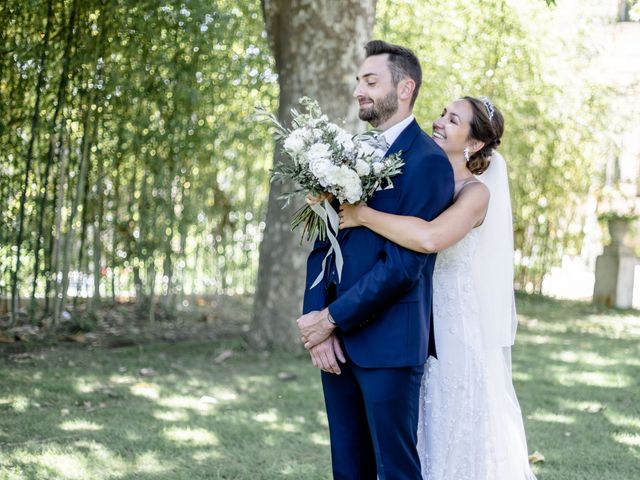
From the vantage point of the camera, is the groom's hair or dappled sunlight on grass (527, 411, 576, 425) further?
dappled sunlight on grass (527, 411, 576, 425)

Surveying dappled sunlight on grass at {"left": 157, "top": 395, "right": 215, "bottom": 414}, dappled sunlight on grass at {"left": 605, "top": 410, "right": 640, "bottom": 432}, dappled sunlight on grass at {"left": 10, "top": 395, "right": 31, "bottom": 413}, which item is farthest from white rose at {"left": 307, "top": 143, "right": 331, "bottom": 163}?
dappled sunlight on grass at {"left": 605, "top": 410, "right": 640, "bottom": 432}

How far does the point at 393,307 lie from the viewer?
2434 millimetres

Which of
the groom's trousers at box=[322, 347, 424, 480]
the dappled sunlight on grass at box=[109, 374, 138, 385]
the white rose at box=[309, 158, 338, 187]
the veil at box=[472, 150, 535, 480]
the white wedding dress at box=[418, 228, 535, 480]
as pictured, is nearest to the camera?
the white rose at box=[309, 158, 338, 187]

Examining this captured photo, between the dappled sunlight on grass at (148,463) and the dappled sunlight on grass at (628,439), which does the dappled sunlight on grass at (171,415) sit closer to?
the dappled sunlight on grass at (148,463)

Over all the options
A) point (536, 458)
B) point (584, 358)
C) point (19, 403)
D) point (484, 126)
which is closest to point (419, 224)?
point (484, 126)

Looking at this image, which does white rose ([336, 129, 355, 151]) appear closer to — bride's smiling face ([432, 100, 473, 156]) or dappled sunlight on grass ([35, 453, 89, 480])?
bride's smiling face ([432, 100, 473, 156])

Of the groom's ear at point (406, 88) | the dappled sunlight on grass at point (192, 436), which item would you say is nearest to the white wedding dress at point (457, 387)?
the groom's ear at point (406, 88)

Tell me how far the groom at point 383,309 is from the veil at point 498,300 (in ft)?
1.86

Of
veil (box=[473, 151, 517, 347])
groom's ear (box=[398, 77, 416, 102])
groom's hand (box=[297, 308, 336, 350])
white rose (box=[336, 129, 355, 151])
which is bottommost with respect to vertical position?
groom's hand (box=[297, 308, 336, 350])

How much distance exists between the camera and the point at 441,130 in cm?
289

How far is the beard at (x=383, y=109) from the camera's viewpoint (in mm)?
2559

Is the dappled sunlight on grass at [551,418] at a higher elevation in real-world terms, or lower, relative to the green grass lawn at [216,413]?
higher

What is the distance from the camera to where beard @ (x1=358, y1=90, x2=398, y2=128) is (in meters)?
2.56

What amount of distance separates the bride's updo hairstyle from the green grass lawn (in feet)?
5.62
